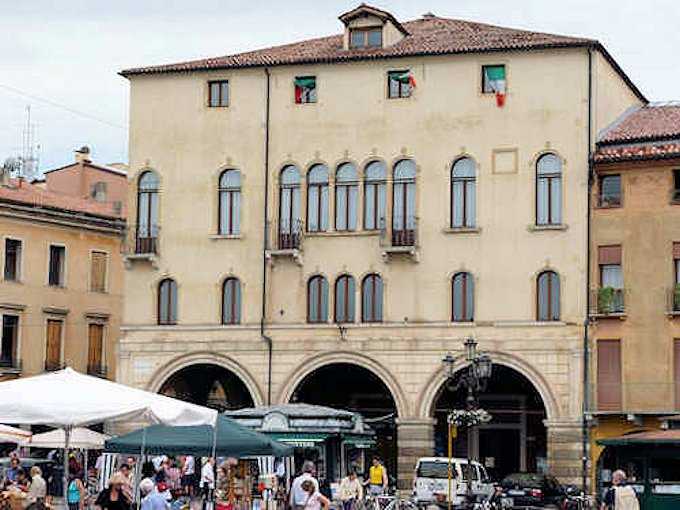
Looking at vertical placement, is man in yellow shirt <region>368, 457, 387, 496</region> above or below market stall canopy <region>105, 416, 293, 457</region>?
below

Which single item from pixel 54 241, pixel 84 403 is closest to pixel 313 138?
pixel 54 241

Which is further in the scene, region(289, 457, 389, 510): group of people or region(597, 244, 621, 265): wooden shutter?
region(597, 244, 621, 265): wooden shutter

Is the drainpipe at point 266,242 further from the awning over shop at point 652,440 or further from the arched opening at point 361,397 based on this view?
the awning over shop at point 652,440

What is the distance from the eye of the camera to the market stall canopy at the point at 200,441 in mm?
22234

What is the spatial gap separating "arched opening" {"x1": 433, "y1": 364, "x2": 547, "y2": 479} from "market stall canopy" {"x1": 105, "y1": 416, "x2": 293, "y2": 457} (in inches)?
1094

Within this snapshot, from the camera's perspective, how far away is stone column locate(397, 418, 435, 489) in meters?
47.4

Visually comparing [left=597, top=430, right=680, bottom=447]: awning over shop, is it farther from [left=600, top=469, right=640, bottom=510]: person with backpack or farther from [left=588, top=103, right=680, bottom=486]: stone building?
[left=588, top=103, right=680, bottom=486]: stone building

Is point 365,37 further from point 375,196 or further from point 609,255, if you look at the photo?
point 609,255

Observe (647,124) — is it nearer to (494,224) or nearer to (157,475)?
(494,224)

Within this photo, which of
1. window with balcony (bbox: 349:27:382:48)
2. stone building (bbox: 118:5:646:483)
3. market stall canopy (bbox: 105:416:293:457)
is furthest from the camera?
window with balcony (bbox: 349:27:382:48)

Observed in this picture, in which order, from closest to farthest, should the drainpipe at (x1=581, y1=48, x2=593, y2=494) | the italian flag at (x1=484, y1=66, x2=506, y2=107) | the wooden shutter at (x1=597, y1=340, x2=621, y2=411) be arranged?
1. the drainpipe at (x1=581, y1=48, x2=593, y2=494)
2. the wooden shutter at (x1=597, y1=340, x2=621, y2=411)
3. the italian flag at (x1=484, y1=66, x2=506, y2=107)

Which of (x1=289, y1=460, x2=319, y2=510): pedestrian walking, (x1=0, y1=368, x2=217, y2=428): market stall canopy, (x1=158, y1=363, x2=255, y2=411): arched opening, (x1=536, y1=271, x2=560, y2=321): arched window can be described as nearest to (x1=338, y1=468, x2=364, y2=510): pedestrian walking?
(x1=289, y1=460, x2=319, y2=510): pedestrian walking

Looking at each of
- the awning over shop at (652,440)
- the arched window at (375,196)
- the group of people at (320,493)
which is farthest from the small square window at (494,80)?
the awning over shop at (652,440)

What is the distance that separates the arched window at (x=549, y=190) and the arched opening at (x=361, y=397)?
713cm
